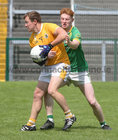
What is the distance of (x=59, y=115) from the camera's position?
7.80 meters

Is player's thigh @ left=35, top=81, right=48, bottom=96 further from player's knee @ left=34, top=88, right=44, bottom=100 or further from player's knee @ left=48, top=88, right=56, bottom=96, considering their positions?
player's knee @ left=48, top=88, right=56, bottom=96

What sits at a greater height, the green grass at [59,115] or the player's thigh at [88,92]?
the player's thigh at [88,92]

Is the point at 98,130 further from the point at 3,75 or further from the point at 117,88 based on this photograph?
the point at 3,75

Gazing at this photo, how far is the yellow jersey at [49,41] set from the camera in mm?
5938

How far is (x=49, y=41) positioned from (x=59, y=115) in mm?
2184

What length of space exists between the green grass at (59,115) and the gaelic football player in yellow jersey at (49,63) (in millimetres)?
292

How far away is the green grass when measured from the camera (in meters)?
5.73

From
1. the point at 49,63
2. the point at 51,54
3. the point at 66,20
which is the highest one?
the point at 66,20

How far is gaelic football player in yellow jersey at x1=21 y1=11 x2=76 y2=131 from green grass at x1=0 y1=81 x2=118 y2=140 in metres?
0.29

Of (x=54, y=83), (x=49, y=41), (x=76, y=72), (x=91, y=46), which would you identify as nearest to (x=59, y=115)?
(x=76, y=72)

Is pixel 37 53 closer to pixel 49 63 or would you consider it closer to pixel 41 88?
pixel 49 63

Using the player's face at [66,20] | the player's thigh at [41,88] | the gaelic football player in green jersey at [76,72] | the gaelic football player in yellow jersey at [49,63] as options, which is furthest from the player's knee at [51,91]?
the player's face at [66,20]

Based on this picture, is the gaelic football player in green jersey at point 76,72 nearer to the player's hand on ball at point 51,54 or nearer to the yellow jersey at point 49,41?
the yellow jersey at point 49,41

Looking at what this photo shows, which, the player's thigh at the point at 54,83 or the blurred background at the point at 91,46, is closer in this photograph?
the player's thigh at the point at 54,83
